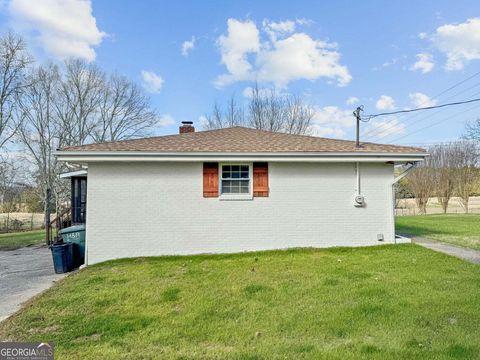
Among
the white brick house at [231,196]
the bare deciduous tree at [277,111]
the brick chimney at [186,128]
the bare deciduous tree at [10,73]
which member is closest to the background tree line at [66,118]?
the bare deciduous tree at [277,111]

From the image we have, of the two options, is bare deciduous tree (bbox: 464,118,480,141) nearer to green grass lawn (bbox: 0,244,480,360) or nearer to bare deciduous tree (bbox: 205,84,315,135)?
bare deciduous tree (bbox: 205,84,315,135)

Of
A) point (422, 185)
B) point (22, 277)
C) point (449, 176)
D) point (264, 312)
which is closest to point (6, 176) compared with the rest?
point (22, 277)

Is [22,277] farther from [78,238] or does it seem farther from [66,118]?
[66,118]

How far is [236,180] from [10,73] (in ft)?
82.6

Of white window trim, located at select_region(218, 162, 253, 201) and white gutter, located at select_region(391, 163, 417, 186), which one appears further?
white gutter, located at select_region(391, 163, 417, 186)

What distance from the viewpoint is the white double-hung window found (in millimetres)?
8727

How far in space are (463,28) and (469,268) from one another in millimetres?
11632

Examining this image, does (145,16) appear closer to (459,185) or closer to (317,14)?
(317,14)

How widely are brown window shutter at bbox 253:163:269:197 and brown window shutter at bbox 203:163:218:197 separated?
3.57ft

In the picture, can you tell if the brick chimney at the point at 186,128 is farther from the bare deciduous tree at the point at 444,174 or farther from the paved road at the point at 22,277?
the bare deciduous tree at the point at 444,174

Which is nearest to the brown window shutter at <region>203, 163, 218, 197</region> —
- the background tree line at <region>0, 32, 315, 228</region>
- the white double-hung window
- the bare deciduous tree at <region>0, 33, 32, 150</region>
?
the white double-hung window

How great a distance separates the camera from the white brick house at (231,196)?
8.26 meters

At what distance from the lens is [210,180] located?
28.1 ft

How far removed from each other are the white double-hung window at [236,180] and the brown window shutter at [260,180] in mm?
154
